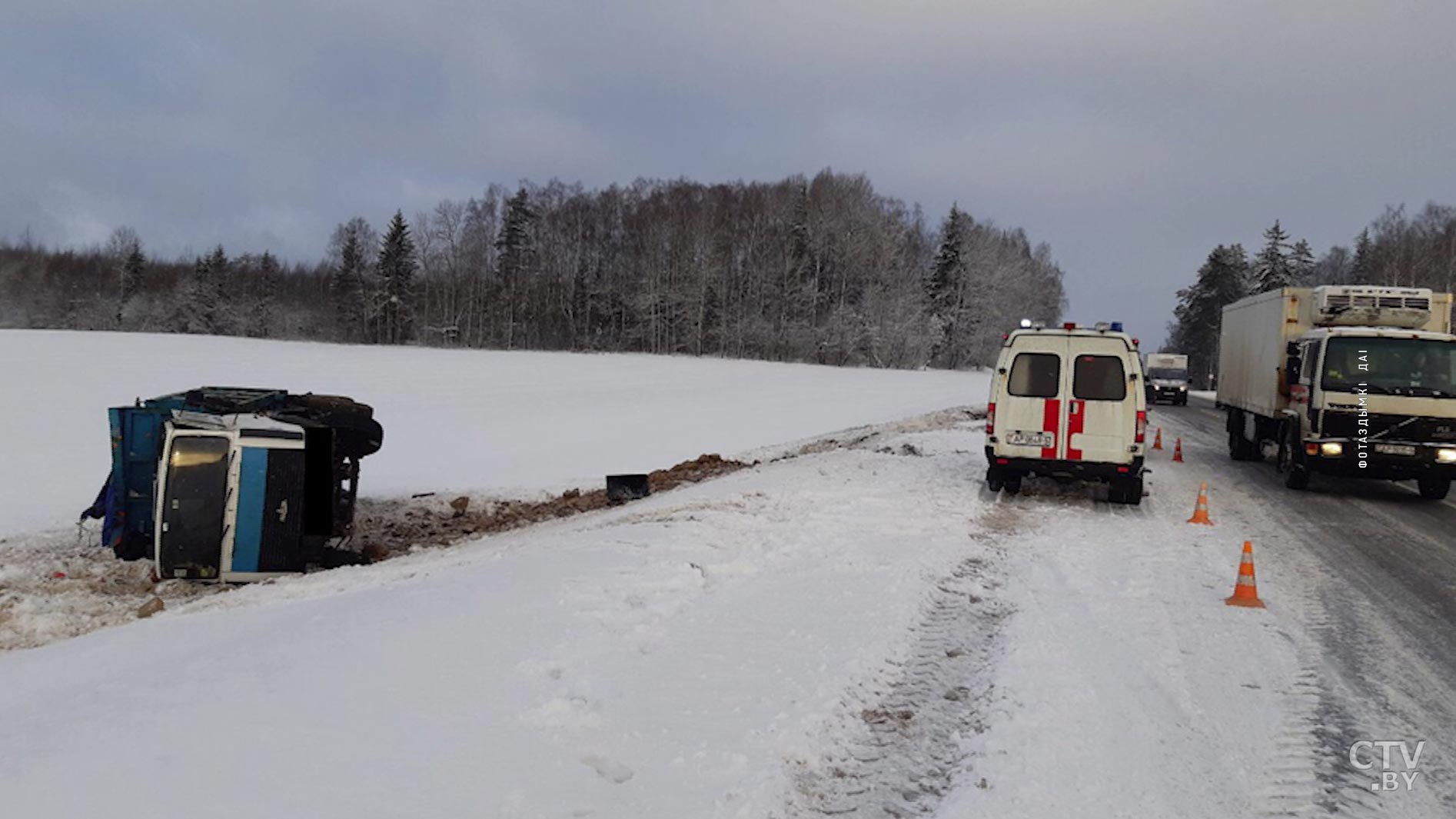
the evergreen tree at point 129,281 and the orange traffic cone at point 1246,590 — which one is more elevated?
the evergreen tree at point 129,281

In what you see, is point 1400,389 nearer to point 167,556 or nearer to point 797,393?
point 167,556

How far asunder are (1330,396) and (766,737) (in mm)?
12995

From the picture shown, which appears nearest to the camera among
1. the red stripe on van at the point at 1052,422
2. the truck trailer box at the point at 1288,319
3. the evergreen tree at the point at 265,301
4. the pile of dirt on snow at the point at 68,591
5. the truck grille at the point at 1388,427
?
the pile of dirt on snow at the point at 68,591

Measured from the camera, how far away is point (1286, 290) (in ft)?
53.2

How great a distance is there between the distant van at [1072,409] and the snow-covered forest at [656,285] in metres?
62.5

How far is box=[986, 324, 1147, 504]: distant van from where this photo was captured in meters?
11.7

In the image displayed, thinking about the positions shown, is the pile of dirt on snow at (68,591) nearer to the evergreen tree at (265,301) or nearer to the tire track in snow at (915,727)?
the tire track in snow at (915,727)

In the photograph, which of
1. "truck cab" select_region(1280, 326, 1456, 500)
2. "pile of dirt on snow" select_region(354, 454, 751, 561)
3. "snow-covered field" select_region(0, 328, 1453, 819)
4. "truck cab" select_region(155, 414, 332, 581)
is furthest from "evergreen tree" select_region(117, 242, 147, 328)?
"truck cab" select_region(1280, 326, 1456, 500)

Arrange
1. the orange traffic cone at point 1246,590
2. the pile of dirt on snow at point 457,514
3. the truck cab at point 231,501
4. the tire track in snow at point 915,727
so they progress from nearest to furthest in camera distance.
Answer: the tire track in snow at point 915,727, the orange traffic cone at point 1246,590, the truck cab at point 231,501, the pile of dirt on snow at point 457,514

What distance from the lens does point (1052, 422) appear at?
11945 millimetres

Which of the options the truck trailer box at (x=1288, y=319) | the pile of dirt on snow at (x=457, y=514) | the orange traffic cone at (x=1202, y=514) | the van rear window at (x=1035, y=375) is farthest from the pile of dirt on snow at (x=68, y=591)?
the truck trailer box at (x=1288, y=319)

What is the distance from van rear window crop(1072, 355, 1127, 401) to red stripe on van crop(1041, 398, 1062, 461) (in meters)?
0.29

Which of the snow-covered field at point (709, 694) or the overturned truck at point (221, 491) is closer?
the snow-covered field at point (709, 694)

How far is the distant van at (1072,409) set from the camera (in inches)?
462
